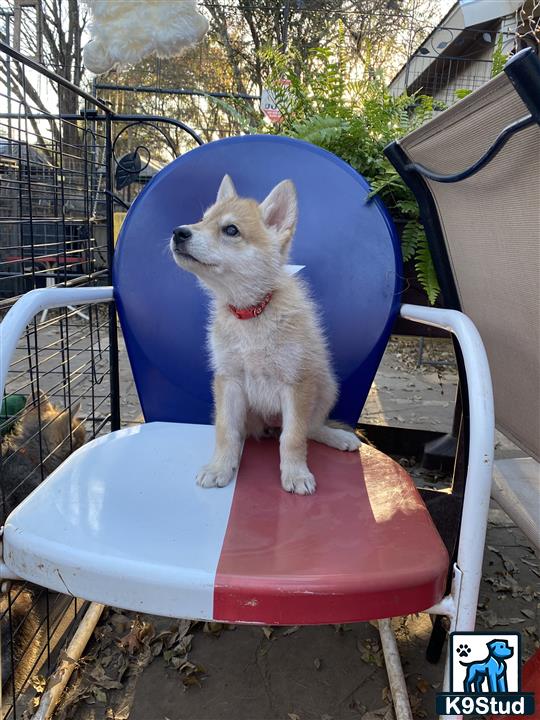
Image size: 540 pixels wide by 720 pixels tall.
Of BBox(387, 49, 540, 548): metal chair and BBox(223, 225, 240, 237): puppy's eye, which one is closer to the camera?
BBox(387, 49, 540, 548): metal chair

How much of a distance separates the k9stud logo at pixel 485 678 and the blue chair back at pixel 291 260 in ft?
2.50

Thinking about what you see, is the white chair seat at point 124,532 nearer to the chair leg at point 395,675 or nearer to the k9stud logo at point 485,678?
the k9stud logo at point 485,678

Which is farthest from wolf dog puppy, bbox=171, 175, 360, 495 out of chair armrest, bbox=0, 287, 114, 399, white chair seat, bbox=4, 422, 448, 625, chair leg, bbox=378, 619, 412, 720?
chair leg, bbox=378, 619, 412, 720

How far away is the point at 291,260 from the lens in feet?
5.19

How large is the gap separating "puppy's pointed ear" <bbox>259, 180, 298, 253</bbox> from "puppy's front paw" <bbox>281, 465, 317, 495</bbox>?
1.90ft

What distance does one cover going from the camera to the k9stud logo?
2.81 ft

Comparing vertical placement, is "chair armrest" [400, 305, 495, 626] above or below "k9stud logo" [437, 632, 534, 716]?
above

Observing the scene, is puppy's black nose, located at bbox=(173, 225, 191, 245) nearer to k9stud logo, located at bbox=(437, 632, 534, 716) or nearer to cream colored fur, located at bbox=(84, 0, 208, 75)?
k9stud logo, located at bbox=(437, 632, 534, 716)

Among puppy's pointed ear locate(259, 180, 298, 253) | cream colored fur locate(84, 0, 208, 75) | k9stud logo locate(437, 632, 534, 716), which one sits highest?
cream colored fur locate(84, 0, 208, 75)

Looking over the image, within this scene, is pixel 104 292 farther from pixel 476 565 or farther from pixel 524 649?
pixel 524 649

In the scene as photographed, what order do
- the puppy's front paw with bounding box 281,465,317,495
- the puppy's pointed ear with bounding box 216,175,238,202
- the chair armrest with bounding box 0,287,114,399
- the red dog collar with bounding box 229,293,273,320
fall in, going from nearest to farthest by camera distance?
the chair armrest with bounding box 0,287,114,399 → the puppy's front paw with bounding box 281,465,317,495 → the red dog collar with bounding box 229,293,273,320 → the puppy's pointed ear with bounding box 216,175,238,202

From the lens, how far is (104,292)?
4.92 feet

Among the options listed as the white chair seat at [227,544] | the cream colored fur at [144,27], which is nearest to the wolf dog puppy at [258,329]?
the white chair seat at [227,544]

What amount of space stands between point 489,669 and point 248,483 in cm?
55
